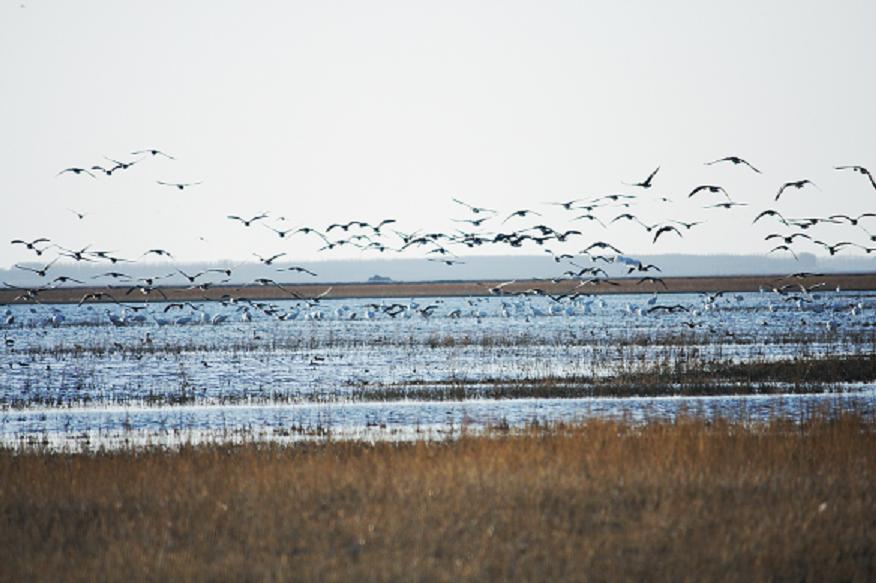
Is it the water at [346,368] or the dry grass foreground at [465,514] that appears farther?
the water at [346,368]

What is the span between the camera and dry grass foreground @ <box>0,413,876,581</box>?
12250 millimetres

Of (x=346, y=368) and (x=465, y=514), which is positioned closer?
(x=465, y=514)

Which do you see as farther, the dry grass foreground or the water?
the water

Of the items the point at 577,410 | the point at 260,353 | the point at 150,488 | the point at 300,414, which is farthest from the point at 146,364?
the point at 150,488

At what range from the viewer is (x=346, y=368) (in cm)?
4091

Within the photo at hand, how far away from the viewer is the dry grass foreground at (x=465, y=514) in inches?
482

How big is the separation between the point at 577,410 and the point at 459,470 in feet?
39.5

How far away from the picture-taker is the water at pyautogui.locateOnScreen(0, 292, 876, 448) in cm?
2592

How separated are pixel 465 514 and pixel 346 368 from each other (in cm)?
2732

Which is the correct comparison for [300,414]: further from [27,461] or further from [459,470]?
[459,470]

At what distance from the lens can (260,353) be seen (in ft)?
159

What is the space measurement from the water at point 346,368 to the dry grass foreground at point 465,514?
5835 millimetres

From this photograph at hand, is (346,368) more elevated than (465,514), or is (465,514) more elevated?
(465,514)

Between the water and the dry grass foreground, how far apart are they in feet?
19.1
